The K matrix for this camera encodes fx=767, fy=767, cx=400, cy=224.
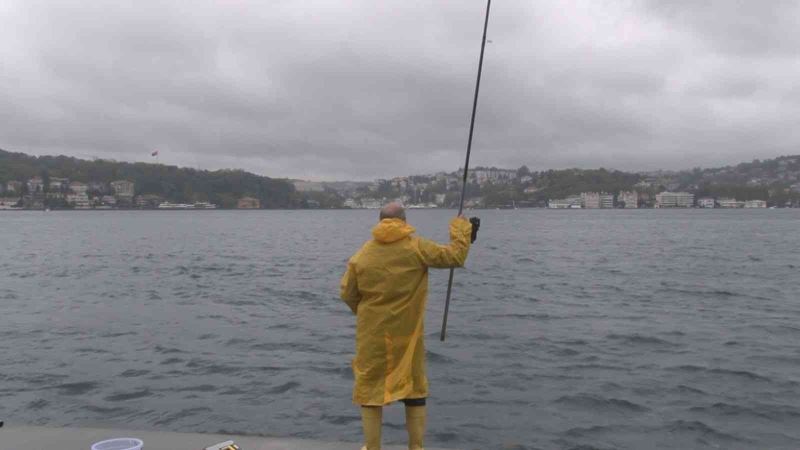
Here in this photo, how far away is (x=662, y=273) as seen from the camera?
105 feet

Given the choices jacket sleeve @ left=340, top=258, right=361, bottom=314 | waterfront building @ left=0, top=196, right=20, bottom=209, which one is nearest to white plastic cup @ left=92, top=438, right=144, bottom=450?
jacket sleeve @ left=340, top=258, right=361, bottom=314

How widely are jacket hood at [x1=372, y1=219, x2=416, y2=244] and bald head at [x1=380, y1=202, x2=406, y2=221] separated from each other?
7 cm

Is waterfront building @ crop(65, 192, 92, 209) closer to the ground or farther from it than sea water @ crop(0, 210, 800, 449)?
closer to the ground

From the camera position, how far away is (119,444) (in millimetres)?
5930

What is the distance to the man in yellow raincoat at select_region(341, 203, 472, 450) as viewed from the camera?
17.9 feet

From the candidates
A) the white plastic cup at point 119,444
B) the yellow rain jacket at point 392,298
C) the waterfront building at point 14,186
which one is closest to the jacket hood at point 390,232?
the yellow rain jacket at point 392,298

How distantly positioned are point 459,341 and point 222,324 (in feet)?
19.5

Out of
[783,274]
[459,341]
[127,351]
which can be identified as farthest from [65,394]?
[783,274]

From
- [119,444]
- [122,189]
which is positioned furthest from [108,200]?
[119,444]

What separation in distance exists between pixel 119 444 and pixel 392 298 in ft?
8.05

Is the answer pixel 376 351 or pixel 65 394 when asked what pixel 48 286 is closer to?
pixel 65 394

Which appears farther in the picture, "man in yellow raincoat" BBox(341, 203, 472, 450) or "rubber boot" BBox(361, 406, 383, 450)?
"rubber boot" BBox(361, 406, 383, 450)

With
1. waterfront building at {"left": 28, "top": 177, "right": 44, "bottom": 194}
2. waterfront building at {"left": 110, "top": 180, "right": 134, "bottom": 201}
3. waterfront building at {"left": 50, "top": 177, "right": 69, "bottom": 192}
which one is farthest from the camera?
waterfront building at {"left": 110, "top": 180, "right": 134, "bottom": 201}

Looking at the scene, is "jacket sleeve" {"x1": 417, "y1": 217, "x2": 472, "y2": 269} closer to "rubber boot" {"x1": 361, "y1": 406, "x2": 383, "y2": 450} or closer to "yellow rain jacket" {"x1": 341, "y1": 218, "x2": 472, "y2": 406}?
"yellow rain jacket" {"x1": 341, "y1": 218, "x2": 472, "y2": 406}
